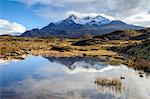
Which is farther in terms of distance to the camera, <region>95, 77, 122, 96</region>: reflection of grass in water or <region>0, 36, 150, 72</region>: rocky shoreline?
<region>0, 36, 150, 72</region>: rocky shoreline

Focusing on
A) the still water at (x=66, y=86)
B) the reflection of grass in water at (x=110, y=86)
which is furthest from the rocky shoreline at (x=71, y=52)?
the reflection of grass in water at (x=110, y=86)

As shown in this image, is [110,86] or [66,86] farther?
[66,86]

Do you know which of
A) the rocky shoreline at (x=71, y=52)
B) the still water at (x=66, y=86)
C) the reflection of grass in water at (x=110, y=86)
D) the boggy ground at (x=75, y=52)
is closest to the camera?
the still water at (x=66, y=86)

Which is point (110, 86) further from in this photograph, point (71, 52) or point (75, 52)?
point (75, 52)

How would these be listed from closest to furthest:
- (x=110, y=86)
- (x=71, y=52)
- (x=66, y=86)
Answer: (x=110, y=86)
(x=66, y=86)
(x=71, y=52)

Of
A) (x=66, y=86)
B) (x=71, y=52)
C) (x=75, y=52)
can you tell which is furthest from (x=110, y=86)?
(x=75, y=52)

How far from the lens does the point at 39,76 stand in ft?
183

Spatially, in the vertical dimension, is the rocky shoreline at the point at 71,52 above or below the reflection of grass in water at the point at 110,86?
above

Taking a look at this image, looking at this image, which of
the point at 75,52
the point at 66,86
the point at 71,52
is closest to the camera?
the point at 66,86

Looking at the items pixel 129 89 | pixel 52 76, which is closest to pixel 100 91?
pixel 129 89

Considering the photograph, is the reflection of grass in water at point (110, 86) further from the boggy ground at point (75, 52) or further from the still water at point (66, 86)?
the boggy ground at point (75, 52)

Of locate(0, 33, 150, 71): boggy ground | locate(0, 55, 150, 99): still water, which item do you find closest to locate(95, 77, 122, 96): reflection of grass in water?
locate(0, 55, 150, 99): still water

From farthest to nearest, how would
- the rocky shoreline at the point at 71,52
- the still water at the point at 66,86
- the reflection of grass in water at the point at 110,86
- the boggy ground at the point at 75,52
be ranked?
1. the boggy ground at the point at 75,52
2. the rocky shoreline at the point at 71,52
3. the reflection of grass in water at the point at 110,86
4. the still water at the point at 66,86

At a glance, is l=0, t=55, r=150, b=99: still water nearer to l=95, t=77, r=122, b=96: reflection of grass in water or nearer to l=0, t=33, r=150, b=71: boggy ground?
l=95, t=77, r=122, b=96: reflection of grass in water
